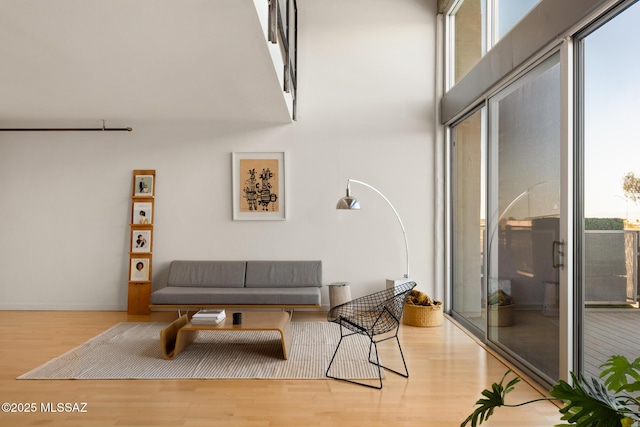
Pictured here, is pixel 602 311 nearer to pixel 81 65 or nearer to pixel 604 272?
pixel 604 272

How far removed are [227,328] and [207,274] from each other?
220cm

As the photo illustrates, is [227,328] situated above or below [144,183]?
below

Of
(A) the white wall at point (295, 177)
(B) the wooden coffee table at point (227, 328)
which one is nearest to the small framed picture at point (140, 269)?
(A) the white wall at point (295, 177)

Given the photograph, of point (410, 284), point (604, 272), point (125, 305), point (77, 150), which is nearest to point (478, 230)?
point (410, 284)

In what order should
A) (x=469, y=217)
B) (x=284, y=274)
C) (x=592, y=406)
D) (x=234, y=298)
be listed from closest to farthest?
1. (x=592, y=406)
2. (x=469, y=217)
3. (x=234, y=298)
4. (x=284, y=274)

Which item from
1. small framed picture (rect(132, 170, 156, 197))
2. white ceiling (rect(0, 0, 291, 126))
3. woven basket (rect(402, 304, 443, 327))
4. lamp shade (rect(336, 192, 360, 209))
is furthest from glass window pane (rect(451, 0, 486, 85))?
small framed picture (rect(132, 170, 156, 197))

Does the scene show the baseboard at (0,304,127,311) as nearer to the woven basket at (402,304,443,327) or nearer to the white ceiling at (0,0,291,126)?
the white ceiling at (0,0,291,126)

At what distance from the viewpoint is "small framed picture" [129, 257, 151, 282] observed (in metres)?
6.31

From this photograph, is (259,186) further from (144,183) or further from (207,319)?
(207,319)

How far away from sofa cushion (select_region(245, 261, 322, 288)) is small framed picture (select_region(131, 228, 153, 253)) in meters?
1.38

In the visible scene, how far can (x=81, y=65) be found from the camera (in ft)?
12.6

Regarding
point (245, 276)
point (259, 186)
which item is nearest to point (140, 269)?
point (245, 276)

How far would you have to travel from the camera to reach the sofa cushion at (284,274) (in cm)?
615

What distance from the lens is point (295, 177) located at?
6375mm
